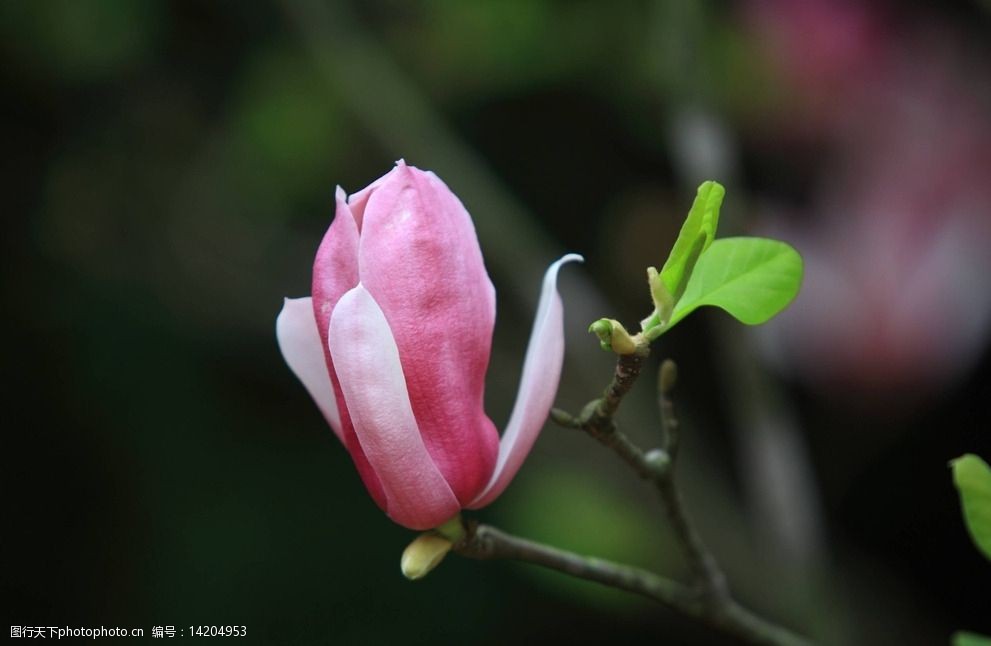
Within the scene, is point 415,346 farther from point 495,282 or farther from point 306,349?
point 495,282

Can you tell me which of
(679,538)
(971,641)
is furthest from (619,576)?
(971,641)

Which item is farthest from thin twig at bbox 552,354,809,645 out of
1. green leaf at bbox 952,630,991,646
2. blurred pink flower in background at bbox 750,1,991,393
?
blurred pink flower in background at bbox 750,1,991,393

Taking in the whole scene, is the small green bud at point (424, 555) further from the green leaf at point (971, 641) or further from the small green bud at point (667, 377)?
the green leaf at point (971, 641)

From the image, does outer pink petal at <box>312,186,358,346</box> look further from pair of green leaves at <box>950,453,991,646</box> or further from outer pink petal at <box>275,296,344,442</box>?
pair of green leaves at <box>950,453,991,646</box>

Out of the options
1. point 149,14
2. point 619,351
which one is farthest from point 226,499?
point 619,351

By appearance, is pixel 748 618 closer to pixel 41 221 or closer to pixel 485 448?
pixel 485 448

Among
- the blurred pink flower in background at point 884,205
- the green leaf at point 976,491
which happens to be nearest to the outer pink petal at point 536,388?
the green leaf at point 976,491

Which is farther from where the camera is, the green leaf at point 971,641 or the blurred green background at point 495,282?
the blurred green background at point 495,282
